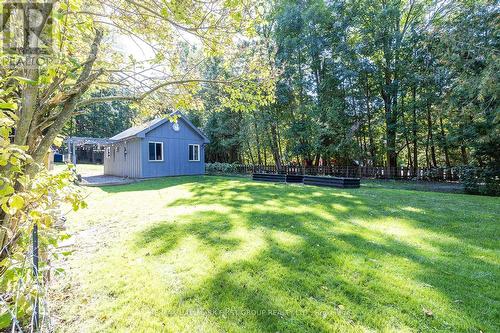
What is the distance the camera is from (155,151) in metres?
16.6

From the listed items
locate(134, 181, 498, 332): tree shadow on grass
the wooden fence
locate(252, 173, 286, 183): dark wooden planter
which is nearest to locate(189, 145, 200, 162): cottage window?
the wooden fence

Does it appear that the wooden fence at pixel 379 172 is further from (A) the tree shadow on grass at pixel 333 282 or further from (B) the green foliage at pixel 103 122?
(B) the green foliage at pixel 103 122

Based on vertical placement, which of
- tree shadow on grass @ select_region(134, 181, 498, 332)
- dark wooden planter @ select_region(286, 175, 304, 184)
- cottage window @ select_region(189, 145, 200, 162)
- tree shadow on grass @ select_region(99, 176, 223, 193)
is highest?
cottage window @ select_region(189, 145, 200, 162)

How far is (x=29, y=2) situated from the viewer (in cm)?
171

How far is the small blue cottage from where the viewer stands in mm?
15969

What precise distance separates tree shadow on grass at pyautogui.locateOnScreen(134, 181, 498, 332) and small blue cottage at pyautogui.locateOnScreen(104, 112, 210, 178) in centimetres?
1223

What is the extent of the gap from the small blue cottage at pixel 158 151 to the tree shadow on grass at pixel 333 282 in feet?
40.1

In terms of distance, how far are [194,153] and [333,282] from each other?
17.1 metres

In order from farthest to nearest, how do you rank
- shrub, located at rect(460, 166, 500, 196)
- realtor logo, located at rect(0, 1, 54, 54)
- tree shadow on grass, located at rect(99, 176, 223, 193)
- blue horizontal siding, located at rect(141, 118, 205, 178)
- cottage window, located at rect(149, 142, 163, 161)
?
1. cottage window, located at rect(149, 142, 163, 161)
2. blue horizontal siding, located at rect(141, 118, 205, 178)
3. tree shadow on grass, located at rect(99, 176, 223, 193)
4. shrub, located at rect(460, 166, 500, 196)
5. realtor logo, located at rect(0, 1, 54, 54)

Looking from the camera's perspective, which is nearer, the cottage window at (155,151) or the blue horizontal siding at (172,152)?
the blue horizontal siding at (172,152)

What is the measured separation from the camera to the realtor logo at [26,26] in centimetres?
176

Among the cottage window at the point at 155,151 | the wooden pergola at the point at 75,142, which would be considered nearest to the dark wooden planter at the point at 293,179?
the cottage window at the point at 155,151

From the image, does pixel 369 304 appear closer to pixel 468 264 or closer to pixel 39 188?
pixel 468 264

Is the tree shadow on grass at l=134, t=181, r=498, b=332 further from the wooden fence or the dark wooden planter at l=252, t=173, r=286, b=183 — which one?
the wooden fence
